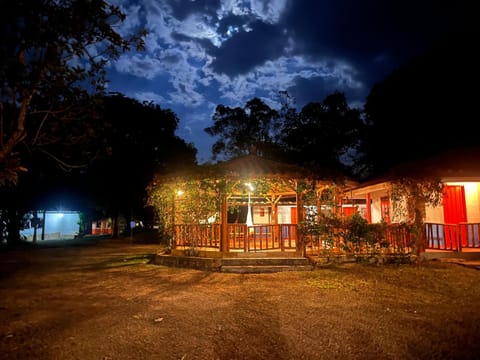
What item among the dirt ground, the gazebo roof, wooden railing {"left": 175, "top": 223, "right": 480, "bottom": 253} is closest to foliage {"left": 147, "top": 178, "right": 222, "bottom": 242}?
wooden railing {"left": 175, "top": 223, "right": 480, "bottom": 253}

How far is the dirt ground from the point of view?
3.99 metres

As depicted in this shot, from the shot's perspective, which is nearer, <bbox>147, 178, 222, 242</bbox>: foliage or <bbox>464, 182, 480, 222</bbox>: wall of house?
<bbox>147, 178, 222, 242</bbox>: foliage

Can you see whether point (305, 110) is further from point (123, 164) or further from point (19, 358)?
point (19, 358)

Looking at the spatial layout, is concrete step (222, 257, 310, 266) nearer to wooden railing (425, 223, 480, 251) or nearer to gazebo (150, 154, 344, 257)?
gazebo (150, 154, 344, 257)

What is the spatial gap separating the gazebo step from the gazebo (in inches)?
27.1

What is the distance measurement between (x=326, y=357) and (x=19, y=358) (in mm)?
3819

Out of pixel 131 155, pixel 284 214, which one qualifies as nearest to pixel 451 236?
pixel 284 214

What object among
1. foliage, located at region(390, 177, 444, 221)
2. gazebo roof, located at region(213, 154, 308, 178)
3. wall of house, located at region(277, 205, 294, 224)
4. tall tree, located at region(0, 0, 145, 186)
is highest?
tall tree, located at region(0, 0, 145, 186)

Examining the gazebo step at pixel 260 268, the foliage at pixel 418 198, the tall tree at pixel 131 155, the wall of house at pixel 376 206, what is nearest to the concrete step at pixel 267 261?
the gazebo step at pixel 260 268

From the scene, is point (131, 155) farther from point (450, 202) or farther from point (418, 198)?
point (450, 202)

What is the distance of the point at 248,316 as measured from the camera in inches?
212

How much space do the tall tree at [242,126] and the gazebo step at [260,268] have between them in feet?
90.8

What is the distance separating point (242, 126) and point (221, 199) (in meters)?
28.1

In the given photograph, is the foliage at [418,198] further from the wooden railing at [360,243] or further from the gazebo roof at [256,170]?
the gazebo roof at [256,170]
